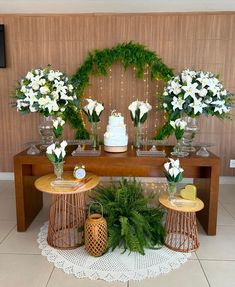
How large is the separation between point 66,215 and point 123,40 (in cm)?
255

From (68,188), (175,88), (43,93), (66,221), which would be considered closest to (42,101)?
(43,93)

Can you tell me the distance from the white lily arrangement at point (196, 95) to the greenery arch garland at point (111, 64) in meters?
1.09

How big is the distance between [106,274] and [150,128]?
239cm

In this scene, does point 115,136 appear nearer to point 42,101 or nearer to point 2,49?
point 42,101

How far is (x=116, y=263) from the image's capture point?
226 centimetres

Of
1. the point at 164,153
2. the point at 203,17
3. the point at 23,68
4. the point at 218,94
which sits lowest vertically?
the point at 164,153

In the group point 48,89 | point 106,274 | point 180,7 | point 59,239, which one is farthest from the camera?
point 180,7

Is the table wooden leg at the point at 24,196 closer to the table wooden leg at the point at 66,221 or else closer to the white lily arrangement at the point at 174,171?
the table wooden leg at the point at 66,221

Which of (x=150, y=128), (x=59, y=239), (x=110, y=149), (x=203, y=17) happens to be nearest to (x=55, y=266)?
(x=59, y=239)

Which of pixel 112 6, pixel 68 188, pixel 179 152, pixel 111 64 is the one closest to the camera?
pixel 68 188

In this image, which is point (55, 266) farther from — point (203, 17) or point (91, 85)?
point (203, 17)

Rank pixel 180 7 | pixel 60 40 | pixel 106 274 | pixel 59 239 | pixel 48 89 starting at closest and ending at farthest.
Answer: pixel 106 274, pixel 59 239, pixel 48 89, pixel 180 7, pixel 60 40

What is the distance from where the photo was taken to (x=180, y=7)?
3697 mm

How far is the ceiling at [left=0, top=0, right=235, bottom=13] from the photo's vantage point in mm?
3559
